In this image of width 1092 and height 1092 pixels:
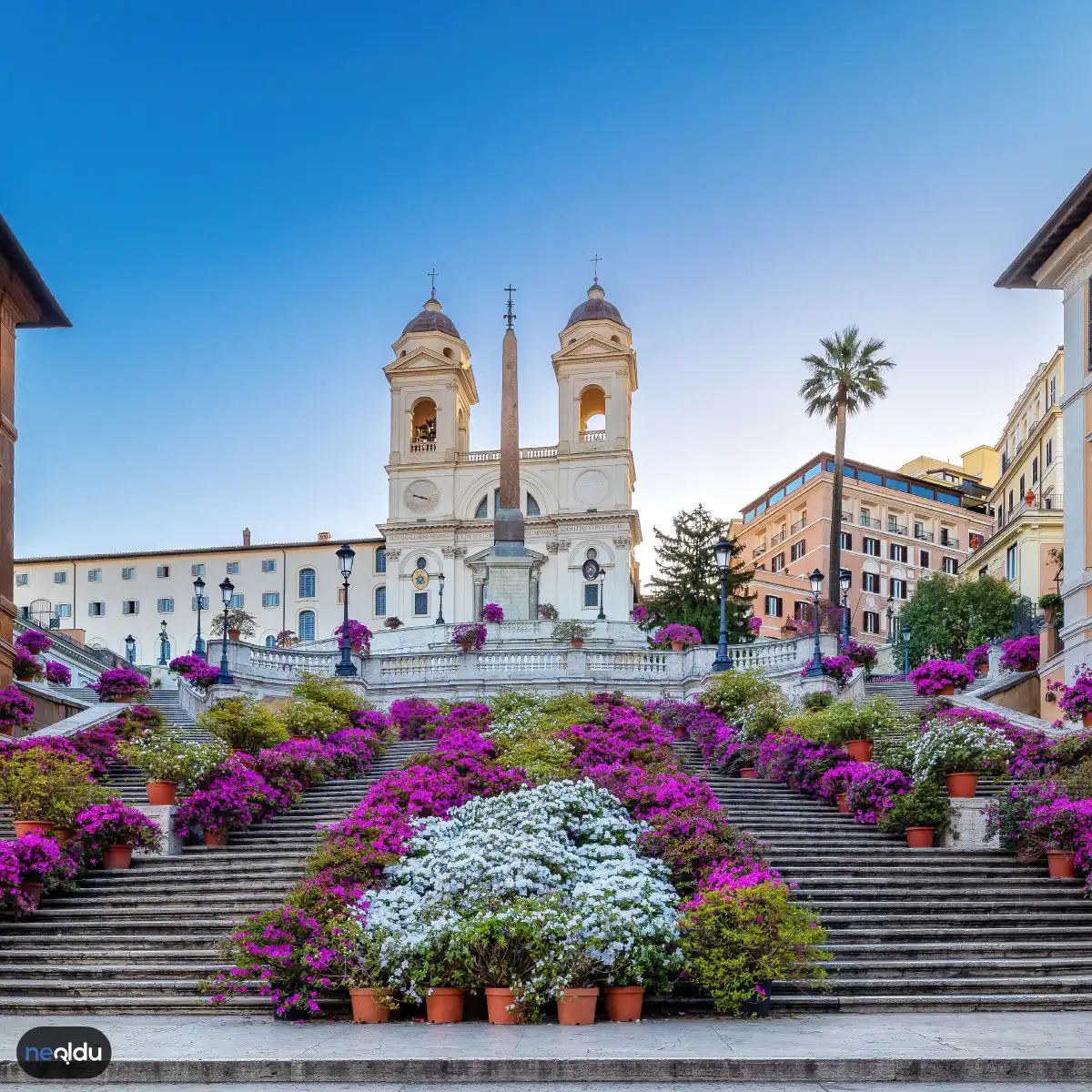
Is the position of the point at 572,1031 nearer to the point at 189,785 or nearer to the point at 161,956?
the point at 161,956

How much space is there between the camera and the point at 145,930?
49.7ft

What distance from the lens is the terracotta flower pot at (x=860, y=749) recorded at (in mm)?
23109

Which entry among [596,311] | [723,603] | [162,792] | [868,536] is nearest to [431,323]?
[596,311]

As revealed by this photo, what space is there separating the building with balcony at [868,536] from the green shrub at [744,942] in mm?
73072

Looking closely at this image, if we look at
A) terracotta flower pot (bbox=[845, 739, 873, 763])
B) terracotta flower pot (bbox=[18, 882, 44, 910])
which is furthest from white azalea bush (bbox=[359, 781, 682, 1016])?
terracotta flower pot (bbox=[845, 739, 873, 763])

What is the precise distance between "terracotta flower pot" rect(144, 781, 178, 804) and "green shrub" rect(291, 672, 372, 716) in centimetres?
827

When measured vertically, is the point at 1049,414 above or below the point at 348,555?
above

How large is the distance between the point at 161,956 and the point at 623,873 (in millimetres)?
5071

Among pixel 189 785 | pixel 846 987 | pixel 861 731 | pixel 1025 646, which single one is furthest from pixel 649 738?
pixel 1025 646

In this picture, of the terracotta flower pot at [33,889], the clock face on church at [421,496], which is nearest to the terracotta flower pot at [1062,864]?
the terracotta flower pot at [33,889]

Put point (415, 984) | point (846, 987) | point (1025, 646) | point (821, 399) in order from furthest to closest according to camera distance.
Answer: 1. point (821, 399)
2. point (1025, 646)
3. point (846, 987)
4. point (415, 984)

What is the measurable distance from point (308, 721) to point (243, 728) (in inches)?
86.8

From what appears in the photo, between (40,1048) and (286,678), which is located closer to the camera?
(40,1048)

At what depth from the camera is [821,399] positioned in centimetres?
5766
